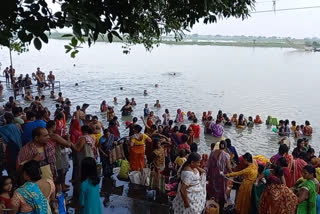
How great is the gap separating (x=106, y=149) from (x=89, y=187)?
305cm

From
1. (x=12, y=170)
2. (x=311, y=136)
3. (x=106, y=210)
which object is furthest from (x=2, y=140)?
(x=311, y=136)

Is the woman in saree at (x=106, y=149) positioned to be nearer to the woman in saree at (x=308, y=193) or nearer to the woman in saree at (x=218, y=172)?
the woman in saree at (x=218, y=172)

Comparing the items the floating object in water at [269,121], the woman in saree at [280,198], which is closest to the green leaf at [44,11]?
the woman in saree at [280,198]

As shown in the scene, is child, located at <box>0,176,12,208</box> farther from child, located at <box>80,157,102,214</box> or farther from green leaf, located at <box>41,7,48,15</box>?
green leaf, located at <box>41,7,48,15</box>

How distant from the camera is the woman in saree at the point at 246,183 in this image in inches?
239

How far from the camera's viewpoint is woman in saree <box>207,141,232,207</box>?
6535 mm

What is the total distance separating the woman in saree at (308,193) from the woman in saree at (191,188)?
1479 millimetres

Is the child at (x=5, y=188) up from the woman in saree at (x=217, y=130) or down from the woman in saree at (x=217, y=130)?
up

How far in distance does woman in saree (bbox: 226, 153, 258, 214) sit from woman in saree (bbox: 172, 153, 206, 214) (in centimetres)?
90

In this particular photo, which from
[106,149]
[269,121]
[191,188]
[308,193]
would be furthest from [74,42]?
[269,121]

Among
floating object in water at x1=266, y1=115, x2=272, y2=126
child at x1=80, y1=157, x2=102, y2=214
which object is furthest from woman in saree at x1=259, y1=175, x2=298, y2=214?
floating object in water at x1=266, y1=115, x2=272, y2=126

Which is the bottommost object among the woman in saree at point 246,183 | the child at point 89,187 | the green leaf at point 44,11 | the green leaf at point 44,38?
the woman in saree at point 246,183

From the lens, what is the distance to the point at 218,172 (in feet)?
21.6

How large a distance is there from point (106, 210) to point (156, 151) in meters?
1.56
